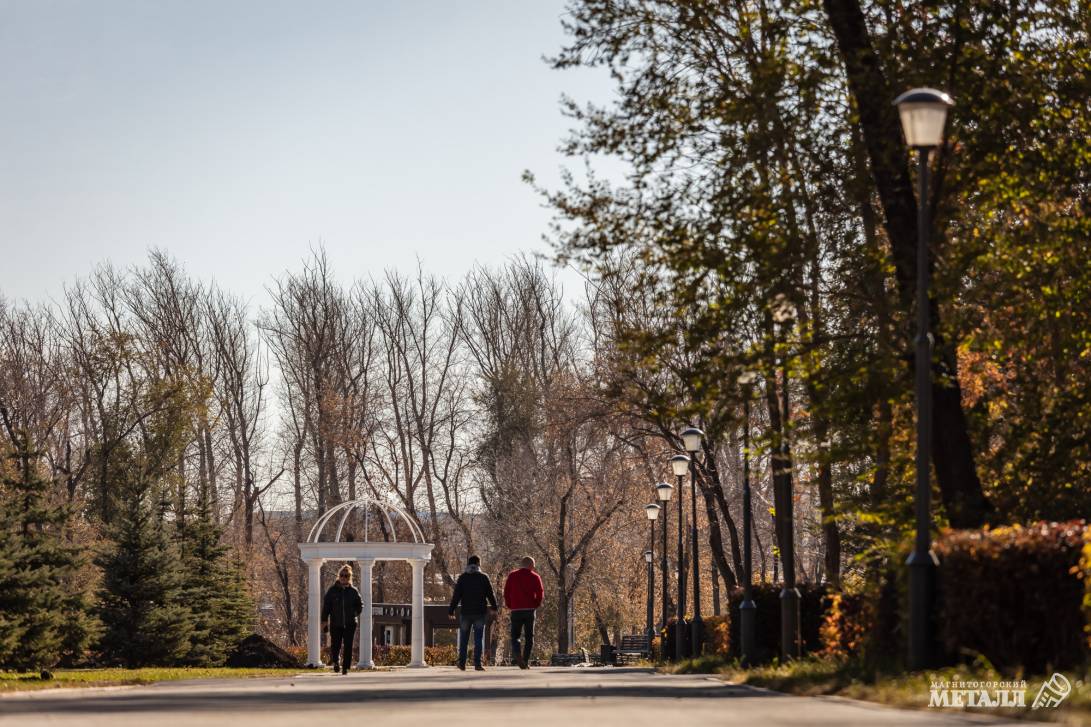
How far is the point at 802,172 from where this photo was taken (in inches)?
702

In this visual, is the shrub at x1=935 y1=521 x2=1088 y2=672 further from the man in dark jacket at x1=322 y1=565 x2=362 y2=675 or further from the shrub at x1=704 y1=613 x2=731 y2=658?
the man in dark jacket at x1=322 y1=565 x2=362 y2=675

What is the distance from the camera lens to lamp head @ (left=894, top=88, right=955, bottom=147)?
12.7 m

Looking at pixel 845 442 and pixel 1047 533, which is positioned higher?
pixel 845 442

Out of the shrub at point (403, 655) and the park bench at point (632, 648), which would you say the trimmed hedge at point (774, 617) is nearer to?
the shrub at point (403, 655)

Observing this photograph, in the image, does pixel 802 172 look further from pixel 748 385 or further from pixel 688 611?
pixel 688 611

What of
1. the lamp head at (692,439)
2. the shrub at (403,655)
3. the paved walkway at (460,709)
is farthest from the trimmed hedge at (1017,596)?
the shrub at (403,655)

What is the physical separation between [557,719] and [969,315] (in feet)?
32.0

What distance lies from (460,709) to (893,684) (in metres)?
3.52

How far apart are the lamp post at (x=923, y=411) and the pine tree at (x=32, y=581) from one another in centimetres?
1761

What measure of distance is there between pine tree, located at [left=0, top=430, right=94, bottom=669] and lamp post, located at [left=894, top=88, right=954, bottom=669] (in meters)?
17.6

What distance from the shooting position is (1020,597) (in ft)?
35.8

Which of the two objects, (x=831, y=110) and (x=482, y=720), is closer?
(x=482, y=720)

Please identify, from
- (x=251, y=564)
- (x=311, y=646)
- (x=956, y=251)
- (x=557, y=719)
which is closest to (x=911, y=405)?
(x=956, y=251)

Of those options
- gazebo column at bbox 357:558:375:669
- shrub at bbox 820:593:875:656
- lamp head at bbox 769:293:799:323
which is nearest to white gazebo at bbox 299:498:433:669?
gazebo column at bbox 357:558:375:669
